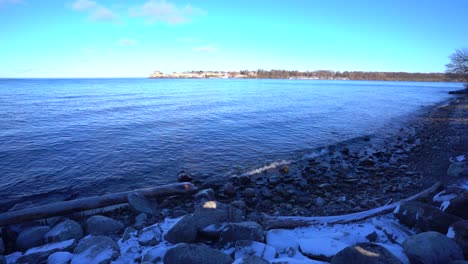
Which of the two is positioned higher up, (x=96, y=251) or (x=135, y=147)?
(x=96, y=251)

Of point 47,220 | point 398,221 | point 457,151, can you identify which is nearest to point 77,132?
point 47,220

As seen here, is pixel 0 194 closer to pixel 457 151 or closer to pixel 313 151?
pixel 313 151

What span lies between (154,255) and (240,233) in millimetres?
1806

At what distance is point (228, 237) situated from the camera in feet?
17.8

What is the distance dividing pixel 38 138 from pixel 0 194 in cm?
936

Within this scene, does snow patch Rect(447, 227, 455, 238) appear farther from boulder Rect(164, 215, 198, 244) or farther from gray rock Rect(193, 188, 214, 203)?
gray rock Rect(193, 188, 214, 203)

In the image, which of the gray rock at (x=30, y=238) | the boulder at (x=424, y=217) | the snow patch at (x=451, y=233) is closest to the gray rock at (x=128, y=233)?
the gray rock at (x=30, y=238)

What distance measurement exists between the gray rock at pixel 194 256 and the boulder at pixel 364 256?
1948 millimetres

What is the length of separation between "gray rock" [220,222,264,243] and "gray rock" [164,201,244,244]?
68cm

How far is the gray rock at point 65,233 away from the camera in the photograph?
5.99 m

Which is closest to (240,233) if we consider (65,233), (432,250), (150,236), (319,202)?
(150,236)

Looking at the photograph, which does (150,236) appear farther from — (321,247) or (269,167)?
(269,167)

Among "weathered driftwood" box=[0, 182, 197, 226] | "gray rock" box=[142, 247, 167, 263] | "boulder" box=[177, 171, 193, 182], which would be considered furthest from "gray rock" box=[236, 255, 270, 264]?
"boulder" box=[177, 171, 193, 182]

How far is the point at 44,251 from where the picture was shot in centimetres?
536
